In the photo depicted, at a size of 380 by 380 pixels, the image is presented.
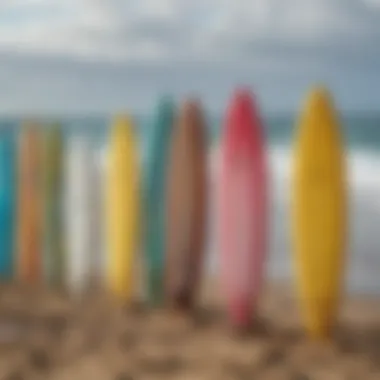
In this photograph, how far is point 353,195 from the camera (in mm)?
1079

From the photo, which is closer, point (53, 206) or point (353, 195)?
point (353, 195)

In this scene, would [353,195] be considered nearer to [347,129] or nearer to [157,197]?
[347,129]

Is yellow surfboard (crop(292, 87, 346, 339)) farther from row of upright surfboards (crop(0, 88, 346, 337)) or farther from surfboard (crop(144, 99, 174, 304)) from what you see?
surfboard (crop(144, 99, 174, 304))

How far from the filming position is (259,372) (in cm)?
105

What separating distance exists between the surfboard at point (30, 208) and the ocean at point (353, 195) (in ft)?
0.78

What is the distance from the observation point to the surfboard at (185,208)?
113cm

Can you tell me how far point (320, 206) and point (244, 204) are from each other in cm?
9

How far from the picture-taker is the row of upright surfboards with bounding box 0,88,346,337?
1.08 m

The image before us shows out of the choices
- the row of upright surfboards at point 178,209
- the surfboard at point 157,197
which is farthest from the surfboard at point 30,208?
the surfboard at point 157,197

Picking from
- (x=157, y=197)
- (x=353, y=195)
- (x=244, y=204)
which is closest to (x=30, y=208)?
(x=157, y=197)

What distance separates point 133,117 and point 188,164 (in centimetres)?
9

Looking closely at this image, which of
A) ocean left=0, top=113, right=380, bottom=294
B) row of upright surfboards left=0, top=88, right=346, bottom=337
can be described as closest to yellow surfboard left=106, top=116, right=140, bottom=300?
row of upright surfboards left=0, top=88, right=346, bottom=337

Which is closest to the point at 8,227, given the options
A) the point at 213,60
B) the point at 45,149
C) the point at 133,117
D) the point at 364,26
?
the point at 45,149

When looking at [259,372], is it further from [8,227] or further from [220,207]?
[8,227]
